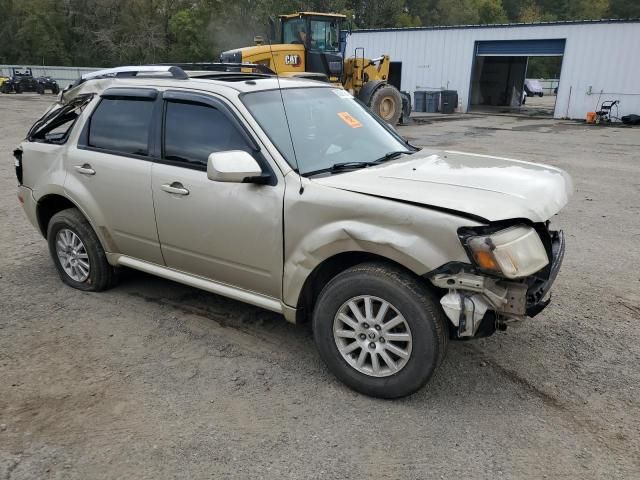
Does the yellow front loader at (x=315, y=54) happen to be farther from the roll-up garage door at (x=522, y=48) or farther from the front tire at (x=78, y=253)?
the roll-up garage door at (x=522, y=48)

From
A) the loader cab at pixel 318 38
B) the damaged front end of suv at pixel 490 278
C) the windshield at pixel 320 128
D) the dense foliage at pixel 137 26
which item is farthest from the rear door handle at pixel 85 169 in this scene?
the dense foliage at pixel 137 26

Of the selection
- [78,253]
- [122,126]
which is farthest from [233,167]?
[78,253]

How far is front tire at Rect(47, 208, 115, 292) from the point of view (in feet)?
15.1

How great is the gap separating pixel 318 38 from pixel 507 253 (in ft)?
51.3

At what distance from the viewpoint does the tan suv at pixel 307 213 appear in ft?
9.66

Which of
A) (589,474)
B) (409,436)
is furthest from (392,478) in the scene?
(589,474)

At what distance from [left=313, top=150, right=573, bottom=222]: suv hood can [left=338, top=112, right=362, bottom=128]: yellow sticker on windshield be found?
486 millimetres

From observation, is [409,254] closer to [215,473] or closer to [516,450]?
[516,450]

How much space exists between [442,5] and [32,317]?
88535 mm

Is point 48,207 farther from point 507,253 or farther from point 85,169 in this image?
point 507,253

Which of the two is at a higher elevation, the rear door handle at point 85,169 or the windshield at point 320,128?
the windshield at point 320,128

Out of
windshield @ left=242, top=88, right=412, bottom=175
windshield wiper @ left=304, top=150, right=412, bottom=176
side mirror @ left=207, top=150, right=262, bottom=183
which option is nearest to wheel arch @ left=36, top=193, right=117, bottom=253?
side mirror @ left=207, top=150, right=262, bottom=183

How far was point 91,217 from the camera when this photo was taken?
4.48 m

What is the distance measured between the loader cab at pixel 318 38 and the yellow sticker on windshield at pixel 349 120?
1292 centimetres
